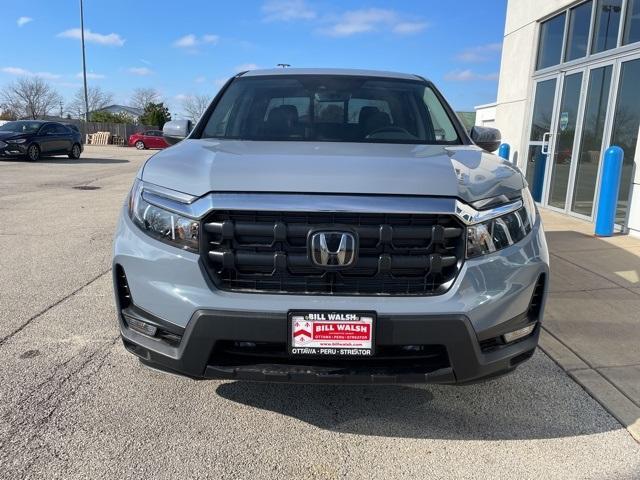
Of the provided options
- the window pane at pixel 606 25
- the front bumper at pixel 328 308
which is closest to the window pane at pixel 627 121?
the window pane at pixel 606 25

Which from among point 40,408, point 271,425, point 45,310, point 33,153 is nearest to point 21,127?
point 33,153

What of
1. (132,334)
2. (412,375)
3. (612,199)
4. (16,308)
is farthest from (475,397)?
(612,199)

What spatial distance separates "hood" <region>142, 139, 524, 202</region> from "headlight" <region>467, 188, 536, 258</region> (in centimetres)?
12

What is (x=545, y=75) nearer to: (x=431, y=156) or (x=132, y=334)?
(x=431, y=156)

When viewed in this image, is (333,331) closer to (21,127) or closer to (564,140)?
(564,140)

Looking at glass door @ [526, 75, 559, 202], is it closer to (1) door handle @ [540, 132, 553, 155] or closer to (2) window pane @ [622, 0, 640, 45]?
(1) door handle @ [540, 132, 553, 155]

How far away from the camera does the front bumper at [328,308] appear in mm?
2068

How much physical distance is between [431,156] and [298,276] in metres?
0.95

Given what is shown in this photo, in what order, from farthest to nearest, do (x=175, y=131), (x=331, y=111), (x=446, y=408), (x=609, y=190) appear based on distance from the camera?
(x=609, y=190) → (x=175, y=131) → (x=331, y=111) → (x=446, y=408)

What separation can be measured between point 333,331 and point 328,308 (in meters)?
0.09

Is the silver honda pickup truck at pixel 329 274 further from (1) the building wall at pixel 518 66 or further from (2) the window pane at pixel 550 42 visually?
(1) the building wall at pixel 518 66

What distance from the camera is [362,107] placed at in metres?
3.53

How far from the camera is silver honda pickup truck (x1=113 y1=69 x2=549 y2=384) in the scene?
208cm

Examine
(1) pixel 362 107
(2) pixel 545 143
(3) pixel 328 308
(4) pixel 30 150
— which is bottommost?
(4) pixel 30 150
